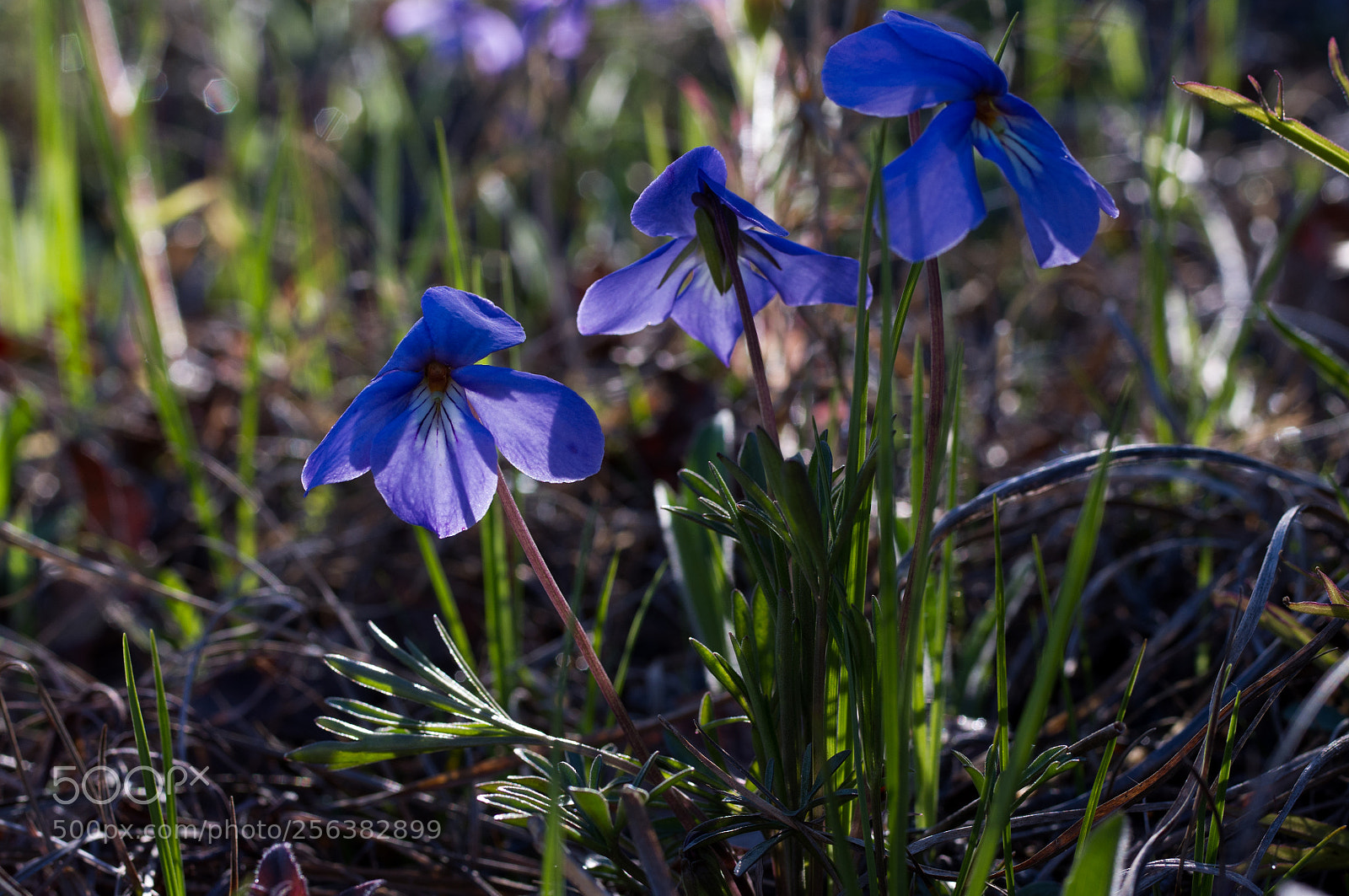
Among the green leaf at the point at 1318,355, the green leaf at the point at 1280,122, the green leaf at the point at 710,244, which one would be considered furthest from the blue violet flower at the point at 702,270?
the green leaf at the point at 1318,355

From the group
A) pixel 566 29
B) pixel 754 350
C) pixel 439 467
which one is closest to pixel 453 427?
pixel 439 467

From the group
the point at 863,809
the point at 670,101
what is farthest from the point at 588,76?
the point at 863,809

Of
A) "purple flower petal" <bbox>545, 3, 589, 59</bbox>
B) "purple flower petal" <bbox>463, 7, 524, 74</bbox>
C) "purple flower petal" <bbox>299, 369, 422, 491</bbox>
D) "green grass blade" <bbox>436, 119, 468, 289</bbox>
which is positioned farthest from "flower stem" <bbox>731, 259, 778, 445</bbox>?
"purple flower petal" <bbox>463, 7, 524, 74</bbox>

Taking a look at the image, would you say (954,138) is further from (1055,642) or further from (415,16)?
(415,16)

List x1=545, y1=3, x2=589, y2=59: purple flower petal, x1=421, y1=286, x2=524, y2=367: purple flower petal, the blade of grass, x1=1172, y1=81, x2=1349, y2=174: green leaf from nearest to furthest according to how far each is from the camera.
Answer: x1=421, y1=286, x2=524, y2=367: purple flower petal
x1=1172, y1=81, x2=1349, y2=174: green leaf
the blade of grass
x1=545, y1=3, x2=589, y2=59: purple flower petal

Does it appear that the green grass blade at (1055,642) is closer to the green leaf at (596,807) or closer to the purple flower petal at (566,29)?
the green leaf at (596,807)

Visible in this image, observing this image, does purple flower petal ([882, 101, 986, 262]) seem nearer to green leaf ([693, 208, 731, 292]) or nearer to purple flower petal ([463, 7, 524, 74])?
green leaf ([693, 208, 731, 292])
